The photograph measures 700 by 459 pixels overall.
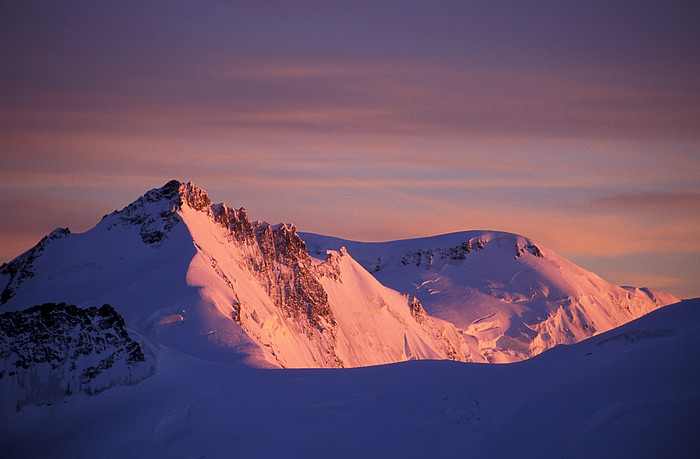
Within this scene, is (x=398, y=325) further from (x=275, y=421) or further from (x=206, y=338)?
(x=275, y=421)

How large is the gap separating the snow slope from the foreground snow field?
84.4m

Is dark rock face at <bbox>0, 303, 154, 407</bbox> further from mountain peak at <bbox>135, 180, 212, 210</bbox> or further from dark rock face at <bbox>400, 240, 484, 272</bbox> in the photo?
dark rock face at <bbox>400, 240, 484, 272</bbox>

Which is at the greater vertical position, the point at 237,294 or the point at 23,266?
the point at 23,266

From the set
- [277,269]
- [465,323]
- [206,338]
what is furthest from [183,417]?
[465,323]

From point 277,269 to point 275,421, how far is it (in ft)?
145

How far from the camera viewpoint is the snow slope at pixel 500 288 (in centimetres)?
11888

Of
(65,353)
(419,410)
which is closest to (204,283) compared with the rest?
(65,353)

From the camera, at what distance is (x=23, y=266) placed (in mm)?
64125

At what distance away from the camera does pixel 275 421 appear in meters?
24.5

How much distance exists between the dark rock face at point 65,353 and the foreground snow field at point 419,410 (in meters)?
0.58

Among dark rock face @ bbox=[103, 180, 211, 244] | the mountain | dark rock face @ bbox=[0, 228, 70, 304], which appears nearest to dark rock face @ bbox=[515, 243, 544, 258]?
the mountain

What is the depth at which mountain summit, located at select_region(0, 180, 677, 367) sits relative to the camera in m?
47.8

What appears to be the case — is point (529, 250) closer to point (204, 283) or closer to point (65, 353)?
point (204, 283)

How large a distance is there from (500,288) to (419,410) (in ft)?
360
